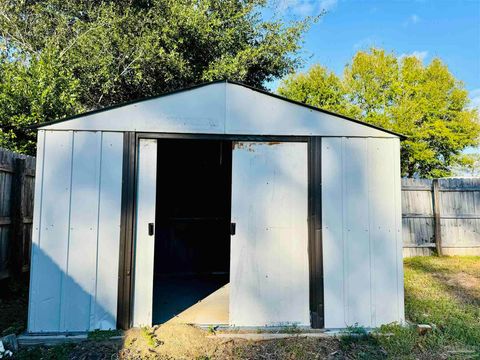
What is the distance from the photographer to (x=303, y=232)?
3.57 m

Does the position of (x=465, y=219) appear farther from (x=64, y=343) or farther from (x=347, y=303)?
(x=64, y=343)

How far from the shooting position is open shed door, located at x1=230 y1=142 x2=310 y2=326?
3.47m

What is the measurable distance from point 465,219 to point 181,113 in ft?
21.5

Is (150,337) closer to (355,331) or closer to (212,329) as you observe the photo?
(212,329)

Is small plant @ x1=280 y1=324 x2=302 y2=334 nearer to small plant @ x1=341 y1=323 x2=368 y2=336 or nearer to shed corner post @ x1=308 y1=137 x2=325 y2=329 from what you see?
shed corner post @ x1=308 y1=137 x2=325 y2=329

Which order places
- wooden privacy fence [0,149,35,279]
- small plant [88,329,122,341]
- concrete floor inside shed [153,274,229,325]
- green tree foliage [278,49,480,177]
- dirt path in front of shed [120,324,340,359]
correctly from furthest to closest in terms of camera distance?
green tree foliage [278,49,480,177] → wooden privacy fence [0,149,35,279] → concrete floor inside shed [153,274,229,325] → small plant [88,329,122,341] → dirt path in front of shed [120,324,340,359]

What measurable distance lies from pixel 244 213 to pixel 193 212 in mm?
3420

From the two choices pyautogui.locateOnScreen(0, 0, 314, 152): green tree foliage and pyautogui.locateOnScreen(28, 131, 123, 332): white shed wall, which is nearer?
pyautogui.locateOnScreen(28, 131, 123, 332): white shed wall

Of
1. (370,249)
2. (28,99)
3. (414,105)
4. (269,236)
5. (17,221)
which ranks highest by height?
(414,105)

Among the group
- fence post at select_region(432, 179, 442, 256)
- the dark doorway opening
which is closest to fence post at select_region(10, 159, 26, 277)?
the dark doorway opening

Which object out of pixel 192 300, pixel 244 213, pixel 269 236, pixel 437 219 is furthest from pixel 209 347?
pixel 437 219

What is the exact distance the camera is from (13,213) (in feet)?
14.5

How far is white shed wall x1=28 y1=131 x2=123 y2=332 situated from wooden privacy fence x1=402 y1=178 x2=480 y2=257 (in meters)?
6.04

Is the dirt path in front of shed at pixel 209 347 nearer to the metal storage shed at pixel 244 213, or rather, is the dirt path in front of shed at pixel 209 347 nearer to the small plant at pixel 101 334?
the small plant at pixel 101 334
